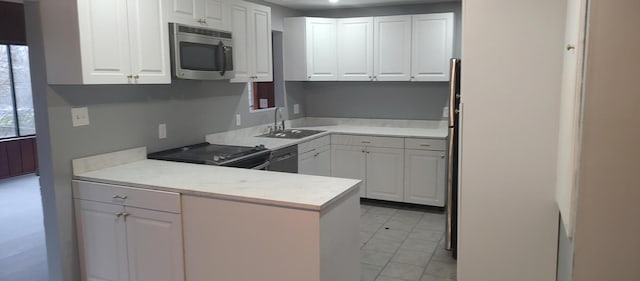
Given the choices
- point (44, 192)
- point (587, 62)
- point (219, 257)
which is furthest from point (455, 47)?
point (44, 192)

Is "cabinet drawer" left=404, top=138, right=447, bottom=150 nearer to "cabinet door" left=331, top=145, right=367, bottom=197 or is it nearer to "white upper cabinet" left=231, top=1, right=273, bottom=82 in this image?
"cabinet door" left=331, top=145, right=367, bottom=197

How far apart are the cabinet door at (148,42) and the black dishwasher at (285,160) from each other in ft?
4.14

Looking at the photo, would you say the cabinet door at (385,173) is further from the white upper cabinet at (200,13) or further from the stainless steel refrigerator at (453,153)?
the white upper cabinet at (200,13)

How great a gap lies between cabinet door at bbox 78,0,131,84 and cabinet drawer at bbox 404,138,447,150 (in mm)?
3007

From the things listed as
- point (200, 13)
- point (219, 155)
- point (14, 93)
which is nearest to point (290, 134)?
point (219, 155)

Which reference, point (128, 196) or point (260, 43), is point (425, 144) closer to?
point (260, 43)

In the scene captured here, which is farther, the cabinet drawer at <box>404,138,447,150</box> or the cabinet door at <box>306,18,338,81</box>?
the cabinet door at <box>306,18,338,81</box>

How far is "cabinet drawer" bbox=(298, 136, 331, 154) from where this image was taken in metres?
4.68

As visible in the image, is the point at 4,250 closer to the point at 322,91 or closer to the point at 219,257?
the point at 219,257

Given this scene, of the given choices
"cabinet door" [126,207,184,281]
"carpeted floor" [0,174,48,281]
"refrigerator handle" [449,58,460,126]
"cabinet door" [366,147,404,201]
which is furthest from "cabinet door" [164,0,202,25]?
"cabinet door" [366,147,404,201]

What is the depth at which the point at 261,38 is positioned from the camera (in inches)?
170

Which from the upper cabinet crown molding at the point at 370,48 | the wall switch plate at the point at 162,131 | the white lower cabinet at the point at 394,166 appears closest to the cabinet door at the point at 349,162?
the white lower cabinet at the point at 394,166

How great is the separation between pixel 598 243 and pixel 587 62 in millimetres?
807

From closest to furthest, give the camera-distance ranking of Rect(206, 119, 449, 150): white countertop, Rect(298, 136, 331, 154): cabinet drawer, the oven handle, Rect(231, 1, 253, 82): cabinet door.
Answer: the oven handle
Rect(231, 1, 253, 82): cabinet door
Rect(206, 119, 449, 150): white countertop
Rect(298, 136, 331, 154): cabinet drawer
